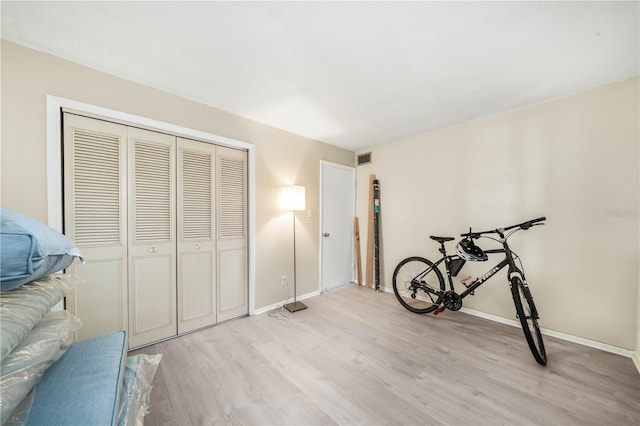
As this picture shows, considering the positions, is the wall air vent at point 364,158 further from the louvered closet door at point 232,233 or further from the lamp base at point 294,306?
the lamp base at point 294,306

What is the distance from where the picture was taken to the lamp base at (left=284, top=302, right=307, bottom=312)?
3.02 meters

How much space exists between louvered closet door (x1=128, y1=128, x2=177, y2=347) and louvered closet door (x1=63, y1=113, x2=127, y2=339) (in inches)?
2.6

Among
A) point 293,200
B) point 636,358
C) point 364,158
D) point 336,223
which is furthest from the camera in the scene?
point 364,158

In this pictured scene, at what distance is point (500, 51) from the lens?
5.63 ft

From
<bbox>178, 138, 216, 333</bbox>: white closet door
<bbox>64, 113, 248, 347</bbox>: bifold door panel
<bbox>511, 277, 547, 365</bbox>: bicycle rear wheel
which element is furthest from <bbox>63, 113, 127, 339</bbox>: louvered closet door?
<bbox>511, 277, 547, 365</bbox>: bicycle rear wheel

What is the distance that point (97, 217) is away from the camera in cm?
196

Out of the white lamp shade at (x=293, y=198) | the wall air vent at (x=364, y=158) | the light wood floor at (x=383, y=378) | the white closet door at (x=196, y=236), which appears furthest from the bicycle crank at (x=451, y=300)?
the white closet door at (x=196, y=236)

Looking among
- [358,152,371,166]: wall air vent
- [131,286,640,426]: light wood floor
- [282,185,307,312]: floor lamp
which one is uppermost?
[358,152,371,166]: wall air vent

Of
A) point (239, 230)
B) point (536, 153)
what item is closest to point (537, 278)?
point (536, 153)

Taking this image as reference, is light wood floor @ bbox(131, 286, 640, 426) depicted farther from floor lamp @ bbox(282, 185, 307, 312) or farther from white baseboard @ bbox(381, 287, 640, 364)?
floor lamp @ bbox(282, 185, 307, 312)

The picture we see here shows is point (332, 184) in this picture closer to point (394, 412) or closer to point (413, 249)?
point (413, 249)

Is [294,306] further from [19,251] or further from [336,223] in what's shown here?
[19,251]

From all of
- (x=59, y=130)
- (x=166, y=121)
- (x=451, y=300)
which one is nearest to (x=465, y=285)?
(x=451, y=300)

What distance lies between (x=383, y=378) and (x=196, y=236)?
2.19 m
